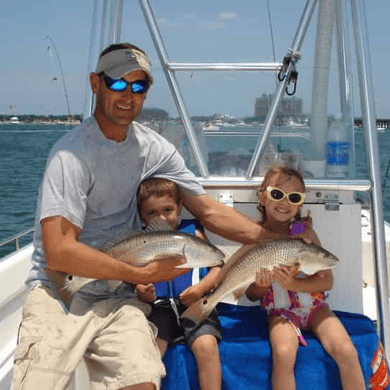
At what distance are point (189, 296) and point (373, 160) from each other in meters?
1.34

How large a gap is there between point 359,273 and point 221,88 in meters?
1.49

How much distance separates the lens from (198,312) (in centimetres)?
291

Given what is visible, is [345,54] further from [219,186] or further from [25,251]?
[25,251]

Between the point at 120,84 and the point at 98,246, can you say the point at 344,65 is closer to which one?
the point at 120,84

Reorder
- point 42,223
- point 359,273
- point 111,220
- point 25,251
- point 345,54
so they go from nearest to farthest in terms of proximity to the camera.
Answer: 1. point 42,223
2. point 111,220
3. point 359,273
4. point 345,54
5. point 25,251

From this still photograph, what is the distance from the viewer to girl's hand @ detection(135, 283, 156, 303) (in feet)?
9.37

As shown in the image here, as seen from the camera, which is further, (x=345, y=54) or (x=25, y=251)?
(x=25, y=251)

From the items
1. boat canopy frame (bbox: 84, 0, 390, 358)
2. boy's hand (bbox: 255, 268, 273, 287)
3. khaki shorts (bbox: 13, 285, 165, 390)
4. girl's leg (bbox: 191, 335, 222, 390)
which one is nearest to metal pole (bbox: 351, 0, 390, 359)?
boat canopy frame (bbox: 84, 0, 390, 358)

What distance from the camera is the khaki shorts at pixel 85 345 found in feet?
7.98

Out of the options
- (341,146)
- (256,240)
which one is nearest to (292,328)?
(256,240)

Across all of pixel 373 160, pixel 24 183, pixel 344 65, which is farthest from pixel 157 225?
pixel 24 183

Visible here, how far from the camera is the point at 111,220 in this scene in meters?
2.93

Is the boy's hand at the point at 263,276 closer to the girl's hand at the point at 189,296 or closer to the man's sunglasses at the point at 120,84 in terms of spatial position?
the girl's hand at the point at 189,296

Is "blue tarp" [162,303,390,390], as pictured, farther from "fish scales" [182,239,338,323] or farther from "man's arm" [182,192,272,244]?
"man's arm" [182,192,272,244]
